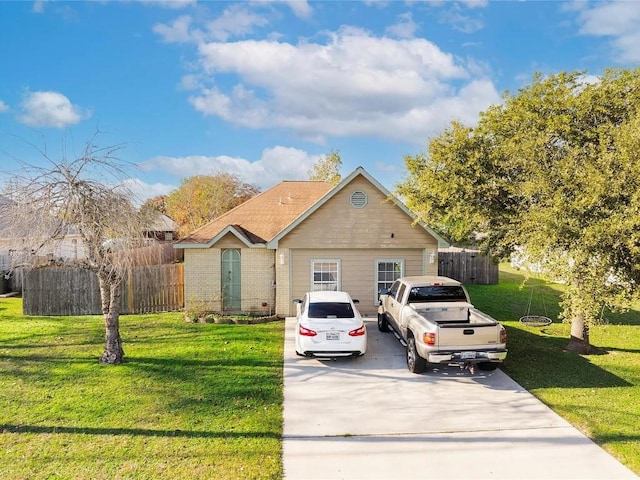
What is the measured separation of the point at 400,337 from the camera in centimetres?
1169

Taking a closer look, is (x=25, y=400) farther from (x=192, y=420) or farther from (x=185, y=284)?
(x=185, y=284)

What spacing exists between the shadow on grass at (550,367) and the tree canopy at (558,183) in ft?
2.79

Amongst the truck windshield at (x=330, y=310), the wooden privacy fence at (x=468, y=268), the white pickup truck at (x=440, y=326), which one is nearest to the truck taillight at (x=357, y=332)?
the truck windshield at (x=330, y=310)

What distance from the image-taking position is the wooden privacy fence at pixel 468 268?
2569 cm

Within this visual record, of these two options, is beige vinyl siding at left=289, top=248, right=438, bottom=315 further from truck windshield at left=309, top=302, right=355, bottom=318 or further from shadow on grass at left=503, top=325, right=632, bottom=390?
truck windshield at left=309, top=302, right=355, bottom=318

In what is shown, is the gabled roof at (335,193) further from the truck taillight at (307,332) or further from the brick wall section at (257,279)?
the truck taillight at (307,332)

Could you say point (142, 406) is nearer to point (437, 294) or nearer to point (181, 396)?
point (181, 396)

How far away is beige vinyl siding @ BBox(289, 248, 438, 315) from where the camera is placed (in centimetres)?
1634

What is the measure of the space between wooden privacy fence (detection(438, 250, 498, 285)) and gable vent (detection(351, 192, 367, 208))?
A: 1154 centimetres

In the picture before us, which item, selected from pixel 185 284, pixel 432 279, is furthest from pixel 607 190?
pixel 185 284

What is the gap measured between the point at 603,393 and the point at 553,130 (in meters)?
6.03

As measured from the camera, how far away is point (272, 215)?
18250 millimetres

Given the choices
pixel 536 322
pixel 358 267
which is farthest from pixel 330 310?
pixel 536 322

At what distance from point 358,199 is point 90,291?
10704mm
